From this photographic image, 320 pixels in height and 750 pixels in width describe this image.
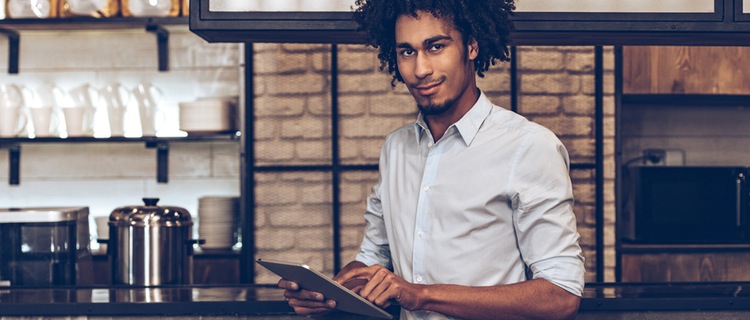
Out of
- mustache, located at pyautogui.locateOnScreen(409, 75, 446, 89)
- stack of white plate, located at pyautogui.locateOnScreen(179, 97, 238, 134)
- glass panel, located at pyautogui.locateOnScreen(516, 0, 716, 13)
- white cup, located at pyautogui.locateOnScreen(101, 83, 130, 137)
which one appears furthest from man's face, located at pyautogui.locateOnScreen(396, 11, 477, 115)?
white cup, located at pyautogui.locateOnScreen(101, 83, 130, 137)

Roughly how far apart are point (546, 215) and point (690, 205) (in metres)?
2.31

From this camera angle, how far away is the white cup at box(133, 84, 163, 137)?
3.50 meters

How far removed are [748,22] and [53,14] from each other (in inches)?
105

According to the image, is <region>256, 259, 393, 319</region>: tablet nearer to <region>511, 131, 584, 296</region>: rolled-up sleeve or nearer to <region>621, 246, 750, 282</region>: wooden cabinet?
<region>511, 131, 584, 296</region>: rolled-up sleeve

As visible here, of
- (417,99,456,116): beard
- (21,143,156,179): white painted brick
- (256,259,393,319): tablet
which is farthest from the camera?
(21,143,156,179): white painted brick

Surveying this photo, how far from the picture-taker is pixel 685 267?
353cm

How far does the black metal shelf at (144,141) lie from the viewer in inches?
136

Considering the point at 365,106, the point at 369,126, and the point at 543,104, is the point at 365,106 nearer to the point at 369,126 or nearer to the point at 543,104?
the point at 369,126

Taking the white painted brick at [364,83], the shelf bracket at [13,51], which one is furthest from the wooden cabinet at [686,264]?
the shelf bracket at [13,51]

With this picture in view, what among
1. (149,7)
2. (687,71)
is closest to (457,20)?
(149,7)

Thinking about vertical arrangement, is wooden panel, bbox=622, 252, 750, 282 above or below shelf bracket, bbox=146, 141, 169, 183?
below

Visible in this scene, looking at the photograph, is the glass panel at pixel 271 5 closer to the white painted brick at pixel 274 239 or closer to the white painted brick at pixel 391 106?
the white painted brick at pixel 391 106

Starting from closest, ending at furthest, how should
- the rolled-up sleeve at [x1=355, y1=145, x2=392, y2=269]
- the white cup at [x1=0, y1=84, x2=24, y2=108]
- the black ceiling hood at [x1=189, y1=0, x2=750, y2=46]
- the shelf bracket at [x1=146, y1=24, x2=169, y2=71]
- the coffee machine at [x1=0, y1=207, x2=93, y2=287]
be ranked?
the rolled-up sleeve at [x1=355, y1=145, x2=392, y2=269] → the black ceiling hood at [x1=189, y1=0, x2=750, y2=46] → the coffee machine at [x1=0, y1=207, x2=93, y2=287] → the white cup at [x1=0, y1=84, x2=24, y2=108] → the shelf bracket at [x1=146, y1=24, x2=169, y2=71]

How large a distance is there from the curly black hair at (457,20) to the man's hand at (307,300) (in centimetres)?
44
